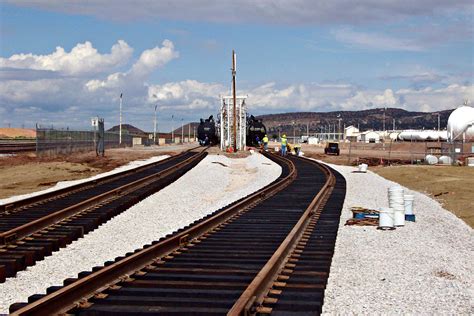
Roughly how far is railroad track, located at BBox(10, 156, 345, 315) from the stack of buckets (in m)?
1.16

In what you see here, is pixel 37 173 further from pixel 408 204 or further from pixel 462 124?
pixel 462 124

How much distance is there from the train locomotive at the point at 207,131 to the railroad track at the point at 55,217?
54.5 meters

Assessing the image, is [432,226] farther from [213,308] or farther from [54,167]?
[54,167]

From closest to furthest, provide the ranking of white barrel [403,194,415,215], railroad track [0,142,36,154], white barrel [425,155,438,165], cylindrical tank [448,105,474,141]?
white barrel [403,194,415,215] < white barrel [425,155,438,165] < railroad track [0,142,36,154] < cylindrical tank [448,105,474,141]

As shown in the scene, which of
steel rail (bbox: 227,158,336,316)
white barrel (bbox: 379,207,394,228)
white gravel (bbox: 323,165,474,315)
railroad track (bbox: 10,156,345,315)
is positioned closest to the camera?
steel rail (bbox: 227,158,336,316)

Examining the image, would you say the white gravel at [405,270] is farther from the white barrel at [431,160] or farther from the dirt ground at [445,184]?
the white barrel at [431,160]

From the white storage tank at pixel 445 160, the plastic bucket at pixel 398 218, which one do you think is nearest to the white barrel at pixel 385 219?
the plastic bucket at pixel 398 218

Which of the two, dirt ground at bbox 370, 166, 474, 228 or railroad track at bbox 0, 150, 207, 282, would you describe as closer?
railroad track at bbox 0, 150, 207, 282

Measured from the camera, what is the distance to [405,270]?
10.4m

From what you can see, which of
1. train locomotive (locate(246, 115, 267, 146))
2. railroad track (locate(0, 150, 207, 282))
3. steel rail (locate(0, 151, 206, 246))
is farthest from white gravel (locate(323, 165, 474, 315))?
train locomotive (locate(246, 115, 267, 146))

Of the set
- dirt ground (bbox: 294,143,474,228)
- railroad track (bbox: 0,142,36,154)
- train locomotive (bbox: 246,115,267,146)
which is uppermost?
train locomotive (bbox: 246,115,267,146)

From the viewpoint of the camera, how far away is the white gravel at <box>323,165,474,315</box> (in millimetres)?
8086

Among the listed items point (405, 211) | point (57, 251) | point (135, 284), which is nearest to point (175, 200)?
point (405, 211)

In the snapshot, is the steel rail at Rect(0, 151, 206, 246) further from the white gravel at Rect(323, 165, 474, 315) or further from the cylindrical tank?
the cylindrical tank
